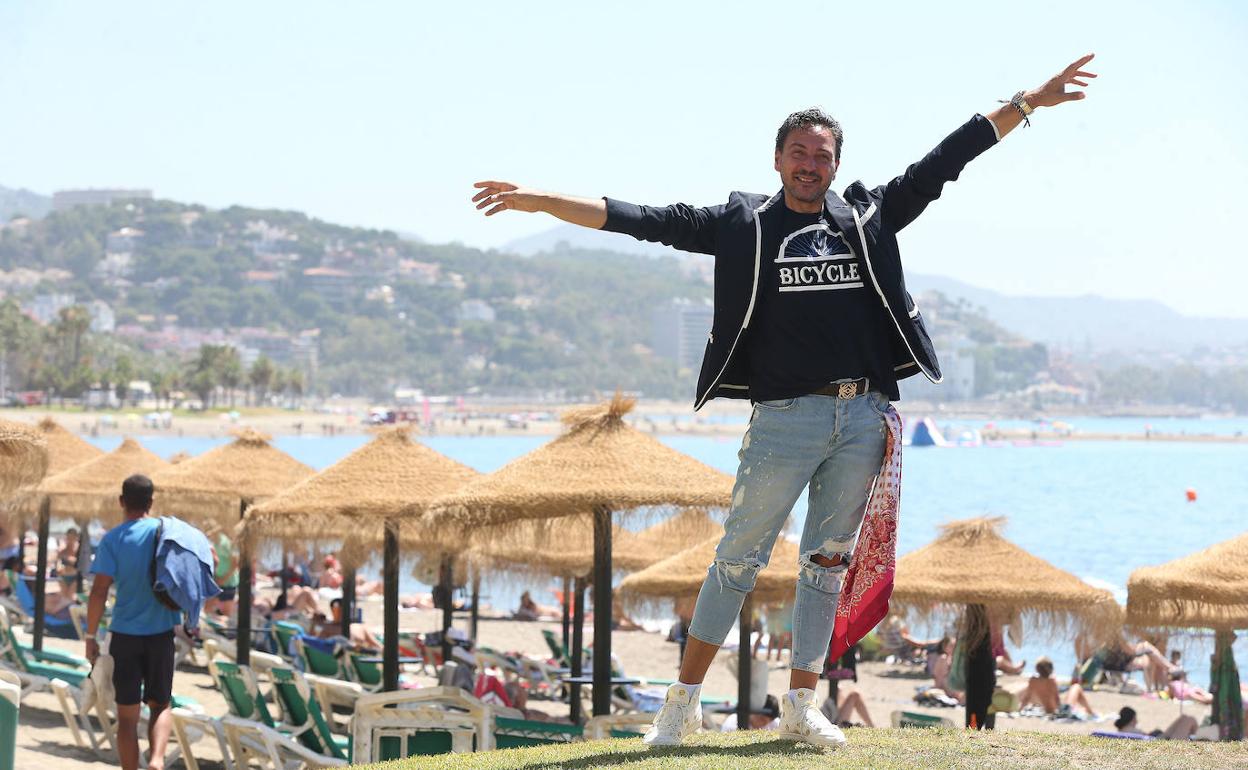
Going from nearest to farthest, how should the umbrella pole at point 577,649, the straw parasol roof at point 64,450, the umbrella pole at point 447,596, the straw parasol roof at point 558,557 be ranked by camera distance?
the umbrella pole at point 577,649, the straw parasol roof at point 558,557, the umbrella pole at point 447,596, the straw parasol roof at point 64,450

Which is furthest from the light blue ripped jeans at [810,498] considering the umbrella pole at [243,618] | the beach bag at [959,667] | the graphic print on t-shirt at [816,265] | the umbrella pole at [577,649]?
the umbrella pole at [243,618]

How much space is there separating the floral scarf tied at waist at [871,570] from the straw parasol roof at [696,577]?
18.6 feet

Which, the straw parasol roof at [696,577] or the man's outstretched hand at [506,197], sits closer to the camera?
the man's outstretched hand at [506,197]

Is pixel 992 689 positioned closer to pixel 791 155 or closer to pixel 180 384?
pixel 791 155

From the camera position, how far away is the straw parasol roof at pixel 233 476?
1223 cm

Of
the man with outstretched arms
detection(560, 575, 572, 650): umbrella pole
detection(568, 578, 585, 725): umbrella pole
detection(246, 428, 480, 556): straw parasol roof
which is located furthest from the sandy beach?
detection(246, 428, 480, 556): straw parasol roof

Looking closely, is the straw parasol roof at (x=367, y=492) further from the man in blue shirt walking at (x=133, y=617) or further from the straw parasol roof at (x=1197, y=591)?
the straw parasol roof at (x=1197, y=591)

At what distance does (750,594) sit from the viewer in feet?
31.3

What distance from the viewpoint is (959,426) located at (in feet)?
616

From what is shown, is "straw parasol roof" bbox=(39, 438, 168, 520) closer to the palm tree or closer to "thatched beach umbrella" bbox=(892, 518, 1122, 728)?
"thatched beach umbrella" bbox=(892, 518, 1122, 728)

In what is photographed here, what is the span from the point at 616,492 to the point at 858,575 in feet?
13.6

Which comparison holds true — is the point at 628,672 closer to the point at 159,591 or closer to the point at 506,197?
the point at 159,591

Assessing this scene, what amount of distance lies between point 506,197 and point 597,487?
4.66 meters

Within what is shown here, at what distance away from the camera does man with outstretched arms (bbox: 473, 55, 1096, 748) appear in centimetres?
365
